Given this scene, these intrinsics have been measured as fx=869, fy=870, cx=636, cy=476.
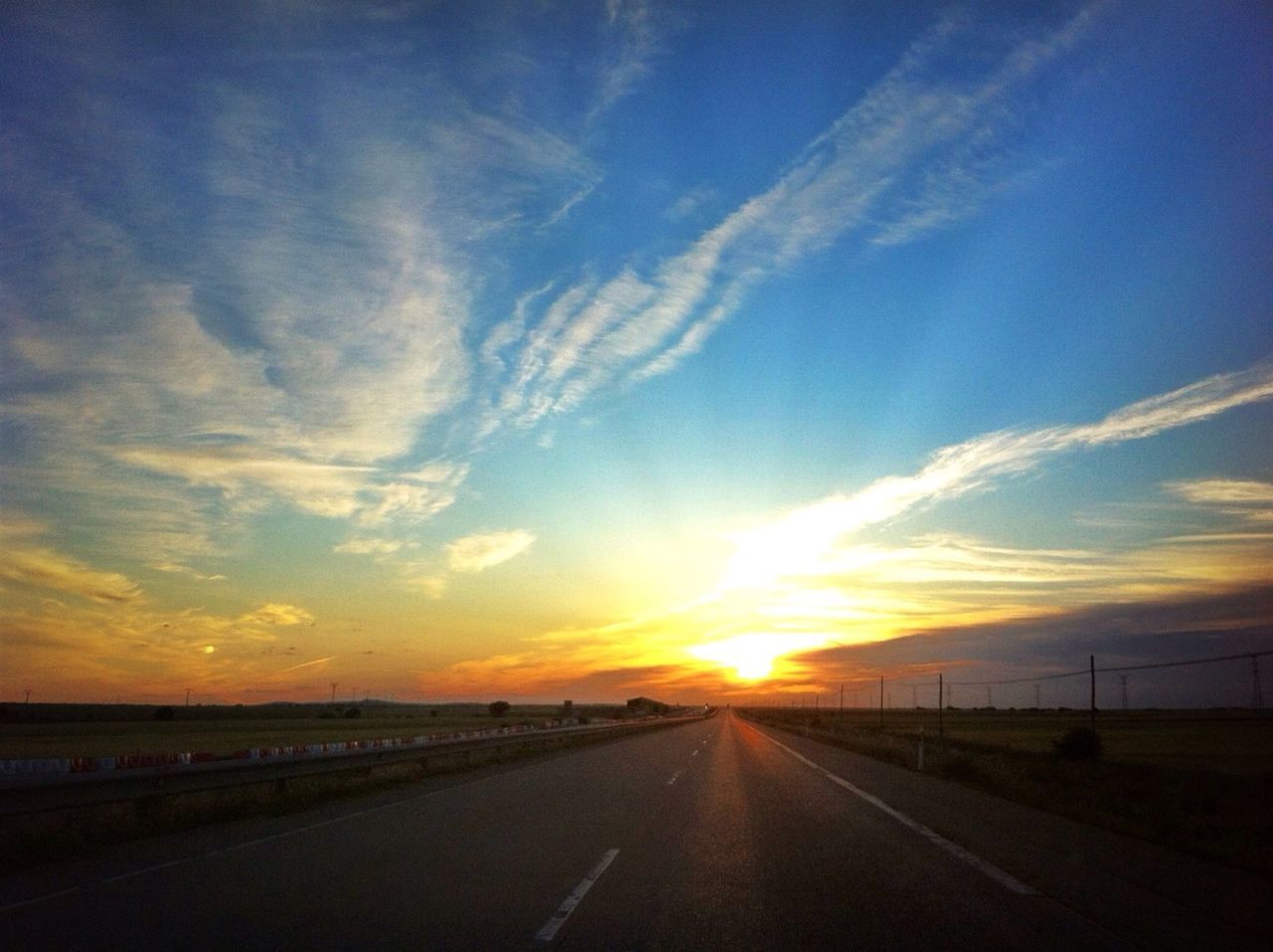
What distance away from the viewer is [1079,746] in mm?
34094

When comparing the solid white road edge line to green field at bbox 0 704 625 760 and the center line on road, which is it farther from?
green field at bbox 0 704 625 760

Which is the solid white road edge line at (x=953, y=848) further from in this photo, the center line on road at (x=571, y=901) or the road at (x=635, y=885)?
the center line on road at (x=571, y=901)

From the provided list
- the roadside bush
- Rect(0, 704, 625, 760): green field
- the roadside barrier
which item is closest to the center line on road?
the roadside barrier

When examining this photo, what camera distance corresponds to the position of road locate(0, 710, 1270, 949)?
6676mm

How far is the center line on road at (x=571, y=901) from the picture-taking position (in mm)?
6653

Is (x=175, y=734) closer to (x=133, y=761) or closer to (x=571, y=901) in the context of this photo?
(x=133, y=761)

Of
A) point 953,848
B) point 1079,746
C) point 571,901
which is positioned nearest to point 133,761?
point 571,901

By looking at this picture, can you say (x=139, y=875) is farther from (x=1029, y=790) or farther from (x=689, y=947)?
(x=1029, y=790)

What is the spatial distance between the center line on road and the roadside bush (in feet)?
95.9

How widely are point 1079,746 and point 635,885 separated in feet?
104

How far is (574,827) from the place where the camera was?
1272 centimetres

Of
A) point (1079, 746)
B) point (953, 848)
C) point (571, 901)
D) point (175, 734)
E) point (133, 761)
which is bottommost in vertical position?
point (175, 734)

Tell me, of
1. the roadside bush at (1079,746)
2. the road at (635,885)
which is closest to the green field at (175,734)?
the road at (635,885)

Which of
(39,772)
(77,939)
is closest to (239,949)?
(77,939)
